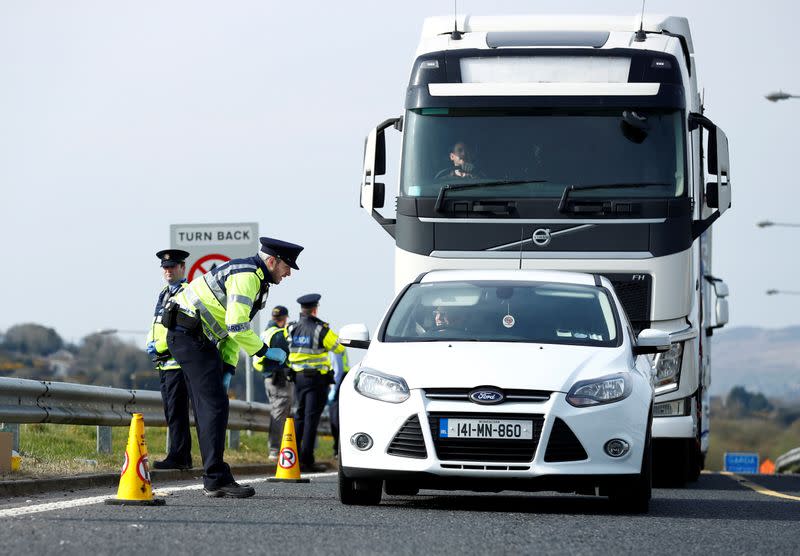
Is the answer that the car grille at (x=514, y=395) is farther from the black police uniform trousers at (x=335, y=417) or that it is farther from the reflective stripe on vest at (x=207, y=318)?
the black police uniform trousers at (x=335, y=417)

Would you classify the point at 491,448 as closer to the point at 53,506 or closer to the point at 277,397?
the point at 53,506

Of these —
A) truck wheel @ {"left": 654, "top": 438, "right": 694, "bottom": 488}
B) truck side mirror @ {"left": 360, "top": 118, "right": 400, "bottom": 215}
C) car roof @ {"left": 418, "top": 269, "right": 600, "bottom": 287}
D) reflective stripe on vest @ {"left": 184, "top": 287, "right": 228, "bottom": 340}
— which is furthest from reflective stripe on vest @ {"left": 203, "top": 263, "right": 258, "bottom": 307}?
truck wheel @ {"left": 654, "top": 438, "right": 694, "bottom": 488}

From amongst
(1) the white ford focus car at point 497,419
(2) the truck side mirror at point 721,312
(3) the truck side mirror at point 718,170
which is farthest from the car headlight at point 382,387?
(2) the truck side mirror at point 721,312

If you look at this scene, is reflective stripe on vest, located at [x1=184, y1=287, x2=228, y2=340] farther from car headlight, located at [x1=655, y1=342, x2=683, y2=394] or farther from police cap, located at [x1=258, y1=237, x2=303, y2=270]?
car headlight, located at [x1=655, y1=342, x2=683, y2=394]

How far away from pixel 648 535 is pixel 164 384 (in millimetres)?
6381

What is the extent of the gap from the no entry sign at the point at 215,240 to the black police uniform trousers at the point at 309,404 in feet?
5.46

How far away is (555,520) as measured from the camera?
9.22 m

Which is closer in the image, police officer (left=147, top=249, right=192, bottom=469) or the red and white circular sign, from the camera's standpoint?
police officer (left=147, top=249, right=192, bottom=469)

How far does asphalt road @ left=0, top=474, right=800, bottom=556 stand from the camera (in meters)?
7.37

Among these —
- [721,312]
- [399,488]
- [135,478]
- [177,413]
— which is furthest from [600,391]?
[721,312]

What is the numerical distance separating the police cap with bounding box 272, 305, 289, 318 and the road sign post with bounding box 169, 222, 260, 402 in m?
1.12

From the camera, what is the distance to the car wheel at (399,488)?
9973 millimetres

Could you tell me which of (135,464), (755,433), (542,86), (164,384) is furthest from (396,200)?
(755,433)

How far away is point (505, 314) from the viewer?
35.5ft
